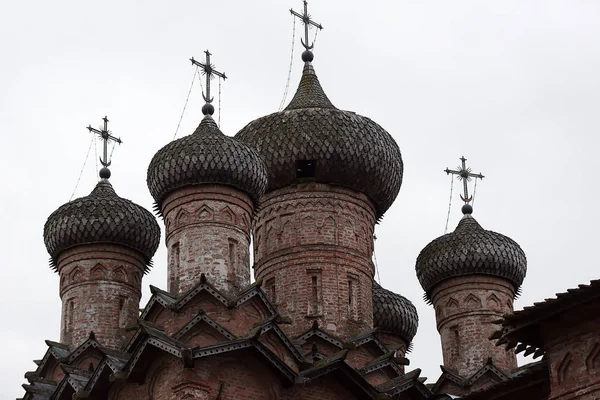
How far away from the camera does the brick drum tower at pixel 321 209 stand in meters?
22.8

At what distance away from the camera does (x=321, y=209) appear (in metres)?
23.3

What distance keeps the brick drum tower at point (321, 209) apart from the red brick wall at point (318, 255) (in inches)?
0.7

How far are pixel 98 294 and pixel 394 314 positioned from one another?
645 centimetres

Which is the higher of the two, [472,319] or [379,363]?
[472,319]

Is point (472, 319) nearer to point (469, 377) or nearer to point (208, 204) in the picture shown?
point (469, 377)

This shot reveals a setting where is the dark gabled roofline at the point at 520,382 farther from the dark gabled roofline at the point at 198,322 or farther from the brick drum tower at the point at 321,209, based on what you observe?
the brick drum tower at the point at 321,209

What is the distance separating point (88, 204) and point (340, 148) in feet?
15.3

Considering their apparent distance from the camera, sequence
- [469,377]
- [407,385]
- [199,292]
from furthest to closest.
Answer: [469,377], [407,385], [199,292]

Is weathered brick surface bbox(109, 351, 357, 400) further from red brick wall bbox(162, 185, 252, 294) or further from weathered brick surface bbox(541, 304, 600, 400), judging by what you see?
weathered brick surface bbox(541, 304, 600, 400)

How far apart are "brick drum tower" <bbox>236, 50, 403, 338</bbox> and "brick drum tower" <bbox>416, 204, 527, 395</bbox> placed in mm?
2061

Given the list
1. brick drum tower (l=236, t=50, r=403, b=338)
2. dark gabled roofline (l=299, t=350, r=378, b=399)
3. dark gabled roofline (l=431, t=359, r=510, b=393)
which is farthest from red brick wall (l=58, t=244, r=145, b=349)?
dark gabled roofline (l=431, t=359, r=510, b=393)

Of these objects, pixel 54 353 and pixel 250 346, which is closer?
pixel 250 346

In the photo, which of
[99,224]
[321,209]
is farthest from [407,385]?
[99,224]

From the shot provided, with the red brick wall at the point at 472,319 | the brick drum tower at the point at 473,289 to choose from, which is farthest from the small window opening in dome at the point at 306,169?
the red brick wall at the point at 472,319
